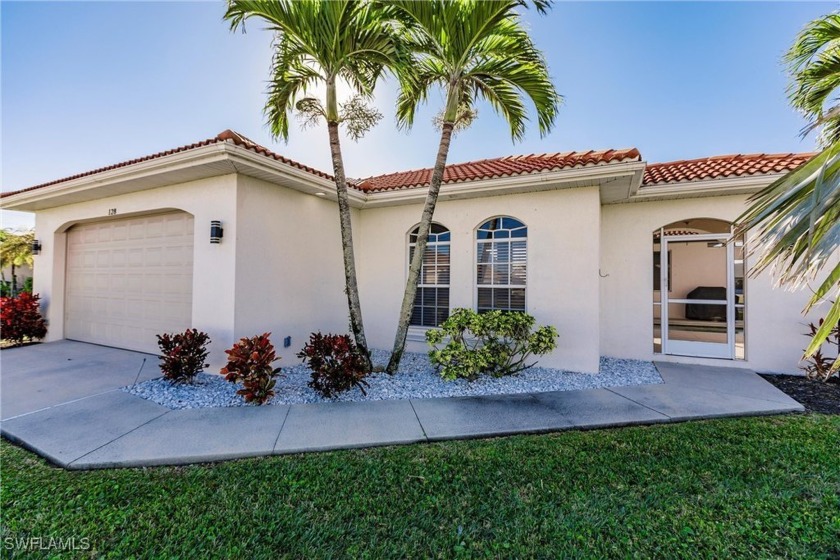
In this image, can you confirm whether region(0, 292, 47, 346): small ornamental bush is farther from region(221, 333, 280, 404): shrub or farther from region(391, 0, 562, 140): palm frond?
region(391, 0, 562, 140): palm frond

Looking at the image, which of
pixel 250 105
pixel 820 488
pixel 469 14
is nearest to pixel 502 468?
pixel 820 488

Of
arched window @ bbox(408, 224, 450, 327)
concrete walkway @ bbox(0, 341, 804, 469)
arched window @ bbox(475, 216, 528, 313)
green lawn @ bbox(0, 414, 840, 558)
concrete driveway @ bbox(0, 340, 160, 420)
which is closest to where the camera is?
green lawn @ bbox(0, 414, 840, 558)

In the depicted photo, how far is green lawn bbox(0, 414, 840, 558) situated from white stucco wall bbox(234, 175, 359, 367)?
151 inches

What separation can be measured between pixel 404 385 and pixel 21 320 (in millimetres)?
11735

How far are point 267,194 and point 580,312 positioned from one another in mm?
7344

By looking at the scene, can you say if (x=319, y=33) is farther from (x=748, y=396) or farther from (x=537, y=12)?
(x=748, y=396)

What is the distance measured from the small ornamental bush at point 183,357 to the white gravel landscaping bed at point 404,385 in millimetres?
220

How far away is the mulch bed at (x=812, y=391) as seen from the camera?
5.74 metres

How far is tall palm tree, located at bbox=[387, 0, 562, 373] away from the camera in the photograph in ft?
17.8

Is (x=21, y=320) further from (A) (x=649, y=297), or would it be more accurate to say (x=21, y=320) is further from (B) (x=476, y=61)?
(A) (x=649, y=297)

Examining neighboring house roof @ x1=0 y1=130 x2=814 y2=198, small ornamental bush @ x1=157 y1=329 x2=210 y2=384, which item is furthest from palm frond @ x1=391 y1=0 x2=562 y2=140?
small ornamental bush @ x1=157 y1=329 x2=210 y2=384

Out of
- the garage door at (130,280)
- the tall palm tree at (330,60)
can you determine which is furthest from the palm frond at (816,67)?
the garage door at (130,280)

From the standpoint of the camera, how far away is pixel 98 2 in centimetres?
714

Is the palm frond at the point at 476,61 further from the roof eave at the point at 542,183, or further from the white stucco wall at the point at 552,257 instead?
the white stucco wall at the point at 552,257
